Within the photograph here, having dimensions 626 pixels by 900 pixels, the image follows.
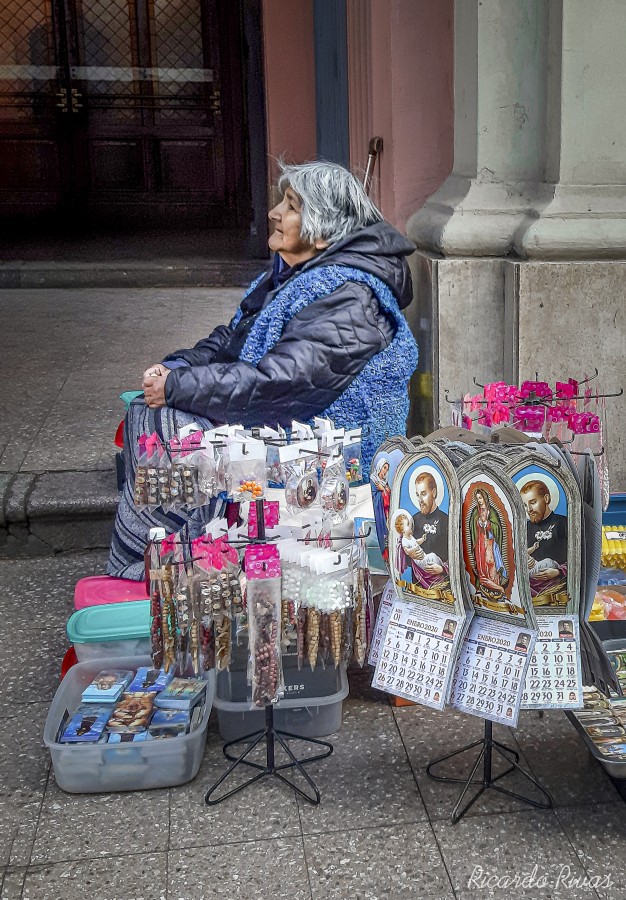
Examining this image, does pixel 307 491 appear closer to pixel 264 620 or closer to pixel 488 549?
pixel 264 620

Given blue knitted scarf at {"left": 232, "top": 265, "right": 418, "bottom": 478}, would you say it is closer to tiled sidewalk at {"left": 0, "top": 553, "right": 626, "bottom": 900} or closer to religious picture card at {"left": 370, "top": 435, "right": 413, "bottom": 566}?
religious picture card at {"left": 370, "top": 435, "right": 413, "bottom": 566}

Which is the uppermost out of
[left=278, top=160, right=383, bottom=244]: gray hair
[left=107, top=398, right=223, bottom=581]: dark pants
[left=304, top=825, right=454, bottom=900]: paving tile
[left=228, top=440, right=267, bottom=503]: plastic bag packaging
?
[left=278, top=160, right=383, bottom=244]: gray hair

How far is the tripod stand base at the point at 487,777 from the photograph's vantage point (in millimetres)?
2469

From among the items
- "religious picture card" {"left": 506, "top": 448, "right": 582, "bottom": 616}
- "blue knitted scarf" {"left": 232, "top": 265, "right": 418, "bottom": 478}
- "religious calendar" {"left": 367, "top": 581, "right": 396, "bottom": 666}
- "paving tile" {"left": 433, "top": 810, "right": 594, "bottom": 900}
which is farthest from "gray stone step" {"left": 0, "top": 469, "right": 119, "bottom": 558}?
"religious picture card" {"left": 506, "top": 448, "right": 582, "bottom": 616}

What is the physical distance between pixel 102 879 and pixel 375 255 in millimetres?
2088

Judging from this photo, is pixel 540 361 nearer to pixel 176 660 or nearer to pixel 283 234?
pixel 283 234

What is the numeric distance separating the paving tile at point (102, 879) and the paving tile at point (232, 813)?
0.31 ft

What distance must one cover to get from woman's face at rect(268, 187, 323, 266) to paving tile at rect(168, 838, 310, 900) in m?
1.95

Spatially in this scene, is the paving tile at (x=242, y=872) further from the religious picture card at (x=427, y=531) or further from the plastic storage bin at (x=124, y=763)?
the religious picture card at (x=427, y=531)

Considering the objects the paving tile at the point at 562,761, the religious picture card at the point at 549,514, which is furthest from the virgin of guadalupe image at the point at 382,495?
the paving tile at the point at 562,761

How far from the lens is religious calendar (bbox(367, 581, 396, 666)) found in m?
2.41

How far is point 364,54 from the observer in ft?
16.9

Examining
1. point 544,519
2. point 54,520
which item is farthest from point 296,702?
point 54,520

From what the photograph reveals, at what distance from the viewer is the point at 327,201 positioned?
3334mm
